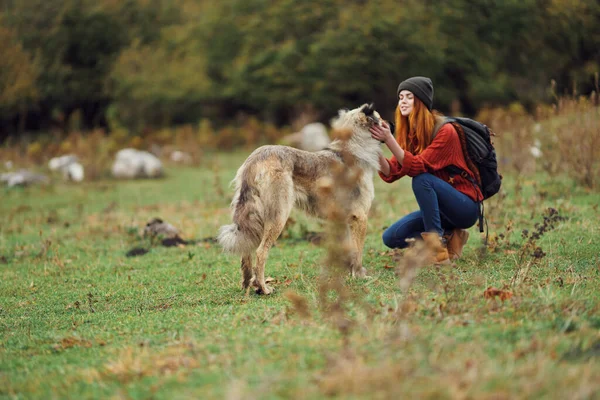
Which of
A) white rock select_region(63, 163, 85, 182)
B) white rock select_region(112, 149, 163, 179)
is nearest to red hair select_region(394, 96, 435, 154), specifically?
white rock select_region(63, 163, 85, 182)

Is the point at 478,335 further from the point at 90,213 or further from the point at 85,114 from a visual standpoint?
the point at 85,114

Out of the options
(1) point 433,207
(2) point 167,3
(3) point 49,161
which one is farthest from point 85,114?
(1) point 433,207

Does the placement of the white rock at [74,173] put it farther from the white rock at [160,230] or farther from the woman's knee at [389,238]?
the woman's knee at [389,238]

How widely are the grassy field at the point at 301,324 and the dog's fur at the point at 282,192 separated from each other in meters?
0.44

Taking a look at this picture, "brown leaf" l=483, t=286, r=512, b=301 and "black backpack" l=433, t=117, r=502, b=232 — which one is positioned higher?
"black backpack" l=433, t=117, r=502, b=232

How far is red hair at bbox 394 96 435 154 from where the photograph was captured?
6.26 m

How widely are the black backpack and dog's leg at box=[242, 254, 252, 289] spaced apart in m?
2.24

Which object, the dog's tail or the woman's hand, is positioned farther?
the woman's hand

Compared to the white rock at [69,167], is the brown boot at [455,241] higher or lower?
higher

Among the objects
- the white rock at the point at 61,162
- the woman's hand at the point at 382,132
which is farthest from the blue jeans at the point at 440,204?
the white rock at the point at 61,162

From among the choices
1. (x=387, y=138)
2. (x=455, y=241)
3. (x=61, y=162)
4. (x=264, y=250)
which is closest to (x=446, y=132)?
(x=387, y=138)

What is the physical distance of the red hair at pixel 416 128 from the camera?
246 inches

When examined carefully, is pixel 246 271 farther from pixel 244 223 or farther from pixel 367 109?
pixel 367 109

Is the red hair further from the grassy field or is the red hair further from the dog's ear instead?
the grassy field
